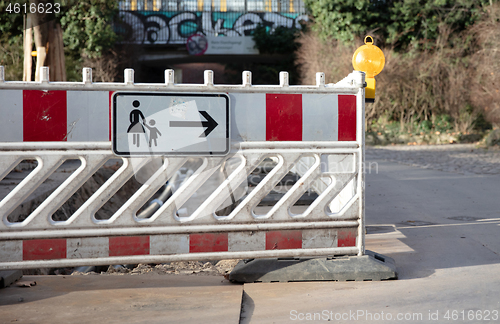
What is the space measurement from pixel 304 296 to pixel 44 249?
1.65m

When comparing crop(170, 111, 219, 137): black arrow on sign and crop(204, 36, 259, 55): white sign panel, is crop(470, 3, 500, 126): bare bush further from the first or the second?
crop(204, 36, 259, 55): white sign panel

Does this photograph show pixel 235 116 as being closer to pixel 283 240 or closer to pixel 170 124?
pixel 170 124

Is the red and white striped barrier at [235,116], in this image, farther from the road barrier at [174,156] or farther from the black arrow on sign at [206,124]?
the black arrow on sign at [206,124]

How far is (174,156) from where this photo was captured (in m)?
3.00

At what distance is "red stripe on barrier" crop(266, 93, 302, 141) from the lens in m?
3.08

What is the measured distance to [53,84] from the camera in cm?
285

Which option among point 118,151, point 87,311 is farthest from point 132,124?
point 87,311

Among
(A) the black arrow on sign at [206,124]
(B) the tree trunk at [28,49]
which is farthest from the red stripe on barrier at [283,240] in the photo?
(B) the tree trunk at [28,49]

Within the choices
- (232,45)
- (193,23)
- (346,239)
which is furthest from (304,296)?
(193,23)

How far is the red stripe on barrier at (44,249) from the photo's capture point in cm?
286

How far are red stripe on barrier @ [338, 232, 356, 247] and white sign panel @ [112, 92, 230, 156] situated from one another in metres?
1.01

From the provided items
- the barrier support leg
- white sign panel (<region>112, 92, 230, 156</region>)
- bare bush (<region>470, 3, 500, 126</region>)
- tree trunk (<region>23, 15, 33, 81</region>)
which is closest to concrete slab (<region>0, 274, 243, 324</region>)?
the barrier support leg

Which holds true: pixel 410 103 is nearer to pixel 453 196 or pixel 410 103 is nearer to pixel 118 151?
pixel 453 196

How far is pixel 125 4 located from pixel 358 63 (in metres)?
39.2
